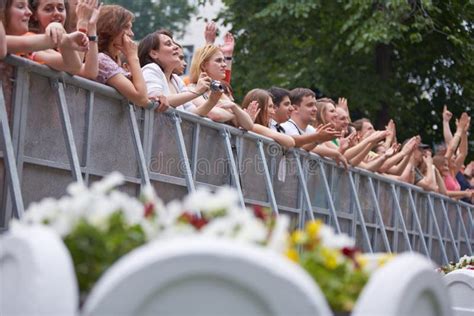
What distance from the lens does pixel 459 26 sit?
2550 centimetres

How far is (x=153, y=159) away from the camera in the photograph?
8.88m

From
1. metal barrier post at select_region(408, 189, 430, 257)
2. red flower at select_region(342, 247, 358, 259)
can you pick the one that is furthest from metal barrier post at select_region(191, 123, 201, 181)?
metal barrier post at select_region(408, 189, 430, 257)

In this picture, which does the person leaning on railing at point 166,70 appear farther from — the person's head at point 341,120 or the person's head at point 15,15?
the person's head at point 341,120

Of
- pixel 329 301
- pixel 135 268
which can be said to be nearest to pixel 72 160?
pixel 329 301

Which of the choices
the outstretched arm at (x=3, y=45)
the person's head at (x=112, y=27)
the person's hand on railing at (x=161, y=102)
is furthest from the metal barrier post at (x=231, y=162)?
the outstretched arm at (x=3, y=45)

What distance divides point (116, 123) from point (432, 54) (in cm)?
1851

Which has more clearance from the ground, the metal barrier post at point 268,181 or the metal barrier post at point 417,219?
the metal barrier post at point 417,219

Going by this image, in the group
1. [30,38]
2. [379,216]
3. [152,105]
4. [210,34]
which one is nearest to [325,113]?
[379,216]

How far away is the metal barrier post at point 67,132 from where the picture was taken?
24.2 feet

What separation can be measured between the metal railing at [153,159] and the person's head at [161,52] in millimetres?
556

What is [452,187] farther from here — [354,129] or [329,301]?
[329,301]

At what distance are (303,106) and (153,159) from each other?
4247 millimetres

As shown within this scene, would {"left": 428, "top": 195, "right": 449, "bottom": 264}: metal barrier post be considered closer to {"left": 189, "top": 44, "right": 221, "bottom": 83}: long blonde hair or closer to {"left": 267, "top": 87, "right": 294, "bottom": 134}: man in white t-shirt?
{"left": 267, "top": 87, "right": 294, "bottom": 134}: man in white t-shirt

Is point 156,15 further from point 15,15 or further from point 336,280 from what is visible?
point 336,280
